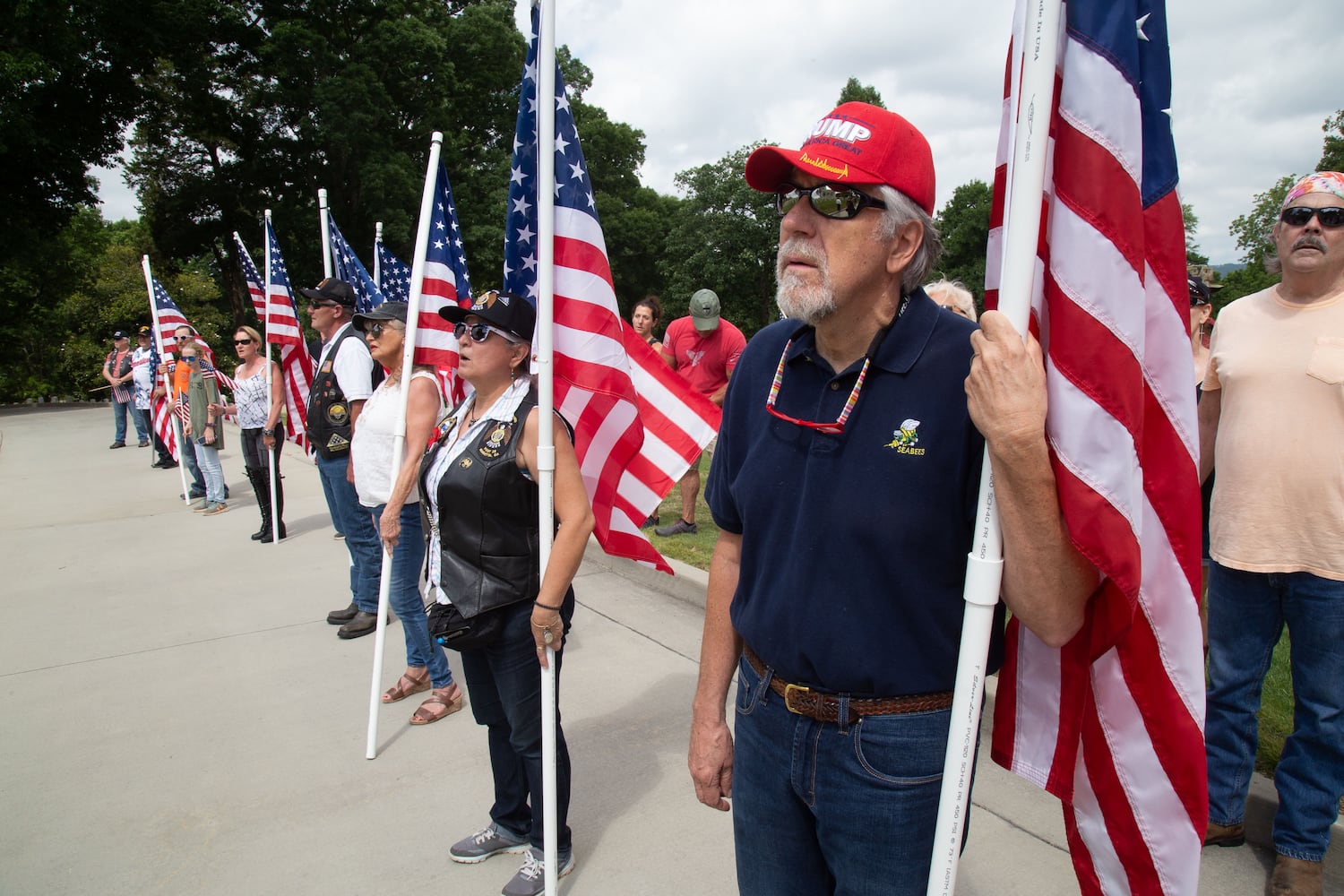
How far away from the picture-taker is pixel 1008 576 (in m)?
1.41

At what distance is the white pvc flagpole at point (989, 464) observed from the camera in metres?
1.28

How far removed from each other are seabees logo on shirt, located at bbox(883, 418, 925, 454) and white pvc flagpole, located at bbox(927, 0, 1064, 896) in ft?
0.53

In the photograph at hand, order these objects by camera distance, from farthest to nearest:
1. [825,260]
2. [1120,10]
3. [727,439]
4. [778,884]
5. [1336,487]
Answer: [1336,487], [727,439], [778,884], [825,260], [1120,10]

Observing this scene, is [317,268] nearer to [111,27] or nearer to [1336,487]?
[111,27]

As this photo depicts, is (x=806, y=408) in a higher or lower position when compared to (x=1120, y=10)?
Result: lower

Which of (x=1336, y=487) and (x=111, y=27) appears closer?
(x=1336, y=487)

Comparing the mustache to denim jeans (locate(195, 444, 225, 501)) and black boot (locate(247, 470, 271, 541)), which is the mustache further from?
denim jeans (locate(195, 444, 225, 501))

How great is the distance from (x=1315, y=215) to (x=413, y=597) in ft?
14.1

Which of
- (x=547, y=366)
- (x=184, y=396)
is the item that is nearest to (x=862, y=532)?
(x=547, y=366)

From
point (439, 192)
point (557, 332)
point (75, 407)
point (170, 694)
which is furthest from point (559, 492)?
point (75, 407)

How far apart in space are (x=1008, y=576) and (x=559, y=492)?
172 centimetres

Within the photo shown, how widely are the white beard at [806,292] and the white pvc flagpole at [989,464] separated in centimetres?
36

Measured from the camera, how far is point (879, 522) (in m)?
1.53

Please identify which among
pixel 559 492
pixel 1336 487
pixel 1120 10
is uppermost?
pixel 1120 10
